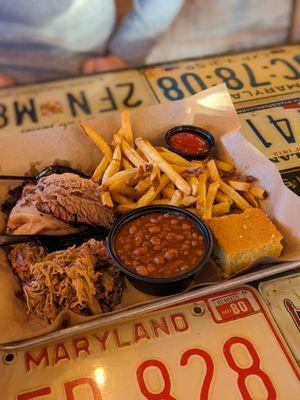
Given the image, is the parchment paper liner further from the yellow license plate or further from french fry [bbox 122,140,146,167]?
the yellow license plate

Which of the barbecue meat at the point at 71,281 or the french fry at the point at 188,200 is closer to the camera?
the barbecue meat at the point at 71,281

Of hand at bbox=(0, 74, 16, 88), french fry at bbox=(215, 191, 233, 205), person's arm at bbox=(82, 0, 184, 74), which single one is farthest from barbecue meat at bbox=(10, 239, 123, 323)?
person's arm at bbox=(82, 0, 184, 74)

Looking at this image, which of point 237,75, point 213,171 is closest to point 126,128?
point 213,171

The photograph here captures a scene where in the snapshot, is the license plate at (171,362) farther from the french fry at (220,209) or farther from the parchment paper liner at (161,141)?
the french fry at (220,209)

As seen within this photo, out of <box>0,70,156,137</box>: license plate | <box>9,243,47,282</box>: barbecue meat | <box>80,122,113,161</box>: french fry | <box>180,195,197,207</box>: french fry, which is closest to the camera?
<box>9,243,47,282</box>: barbecue meat

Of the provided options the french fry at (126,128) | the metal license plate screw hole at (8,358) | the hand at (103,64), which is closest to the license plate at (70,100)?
the hand at (103,64)

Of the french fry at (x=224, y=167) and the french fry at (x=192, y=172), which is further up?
the french fry at (x=224, y=167)

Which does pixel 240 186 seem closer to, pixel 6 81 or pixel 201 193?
pixel 201 193

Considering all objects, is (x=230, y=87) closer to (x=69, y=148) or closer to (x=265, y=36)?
(x=265, y=36)
